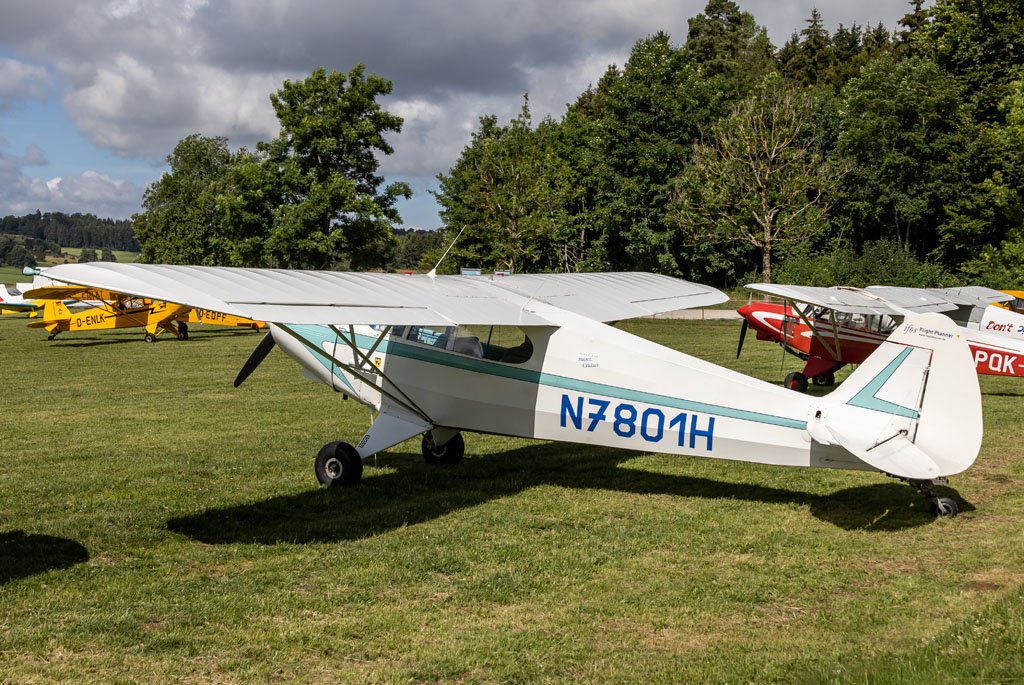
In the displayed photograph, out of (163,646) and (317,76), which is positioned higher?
(317,76)

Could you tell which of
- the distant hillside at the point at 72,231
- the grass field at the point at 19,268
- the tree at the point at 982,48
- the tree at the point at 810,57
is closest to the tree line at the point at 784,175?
the tree at the point at 982,48

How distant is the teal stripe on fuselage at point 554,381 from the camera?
7211 millimetres

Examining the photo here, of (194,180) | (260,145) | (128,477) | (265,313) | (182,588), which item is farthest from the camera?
(194,180)

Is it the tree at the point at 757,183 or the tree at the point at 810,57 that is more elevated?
the tree at the point at 810,57

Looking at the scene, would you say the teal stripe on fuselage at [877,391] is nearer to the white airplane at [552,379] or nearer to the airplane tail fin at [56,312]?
the white airplane at [552,379]

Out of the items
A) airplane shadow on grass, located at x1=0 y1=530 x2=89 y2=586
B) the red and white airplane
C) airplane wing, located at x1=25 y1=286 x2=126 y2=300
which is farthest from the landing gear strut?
airplane wing, located at x1=25 y1=286 x2=126 y2=300

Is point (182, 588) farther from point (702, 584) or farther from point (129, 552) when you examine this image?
point (702, 584)

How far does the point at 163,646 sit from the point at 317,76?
41.4 metres

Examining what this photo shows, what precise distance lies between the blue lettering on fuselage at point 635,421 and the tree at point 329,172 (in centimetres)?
3466

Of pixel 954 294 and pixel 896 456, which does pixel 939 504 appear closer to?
pixel 896 456

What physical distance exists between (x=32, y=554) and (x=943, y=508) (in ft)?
22.6

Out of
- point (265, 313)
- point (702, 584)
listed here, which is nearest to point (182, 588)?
point (265, 313)

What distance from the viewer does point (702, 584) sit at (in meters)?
5.79

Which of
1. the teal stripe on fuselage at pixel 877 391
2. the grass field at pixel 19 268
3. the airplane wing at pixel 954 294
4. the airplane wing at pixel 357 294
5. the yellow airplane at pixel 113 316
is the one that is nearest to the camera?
the airplane wing at pixel 357 294
